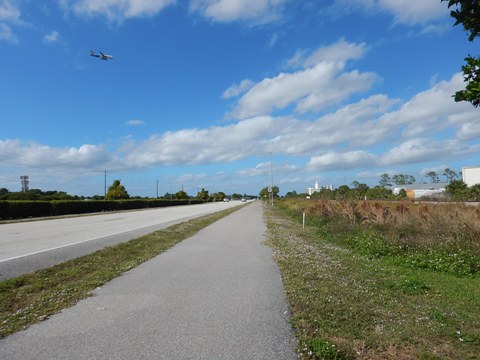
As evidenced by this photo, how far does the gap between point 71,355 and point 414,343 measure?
376 centimetres

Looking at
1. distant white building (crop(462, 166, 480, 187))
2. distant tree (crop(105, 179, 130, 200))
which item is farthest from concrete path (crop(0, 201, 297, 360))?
A: distant white building (crop(462, 166, 480, 187))

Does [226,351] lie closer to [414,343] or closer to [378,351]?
[378,351]

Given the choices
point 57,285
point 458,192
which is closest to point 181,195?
point 458,192

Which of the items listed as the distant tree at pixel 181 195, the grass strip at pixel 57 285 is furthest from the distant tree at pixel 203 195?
the grass strip at pixel 57 285

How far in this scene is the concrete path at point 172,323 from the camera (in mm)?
4344

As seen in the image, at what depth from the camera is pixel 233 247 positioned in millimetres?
14055

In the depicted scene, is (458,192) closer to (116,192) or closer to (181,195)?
(116,192)

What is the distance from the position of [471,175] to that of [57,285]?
4204 inches

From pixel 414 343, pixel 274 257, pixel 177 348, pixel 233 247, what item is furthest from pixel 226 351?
pixel 233 247

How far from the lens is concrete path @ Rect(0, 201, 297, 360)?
4344 mm

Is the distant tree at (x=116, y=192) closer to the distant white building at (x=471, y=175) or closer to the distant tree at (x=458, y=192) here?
the distant tree at (x=458, y=192)

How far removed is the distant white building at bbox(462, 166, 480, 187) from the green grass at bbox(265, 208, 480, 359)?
97.9 metres

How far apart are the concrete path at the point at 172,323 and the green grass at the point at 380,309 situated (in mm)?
413

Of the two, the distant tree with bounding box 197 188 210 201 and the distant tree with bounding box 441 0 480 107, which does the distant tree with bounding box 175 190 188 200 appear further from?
the distant tree with bounding box 441 0 480 107
